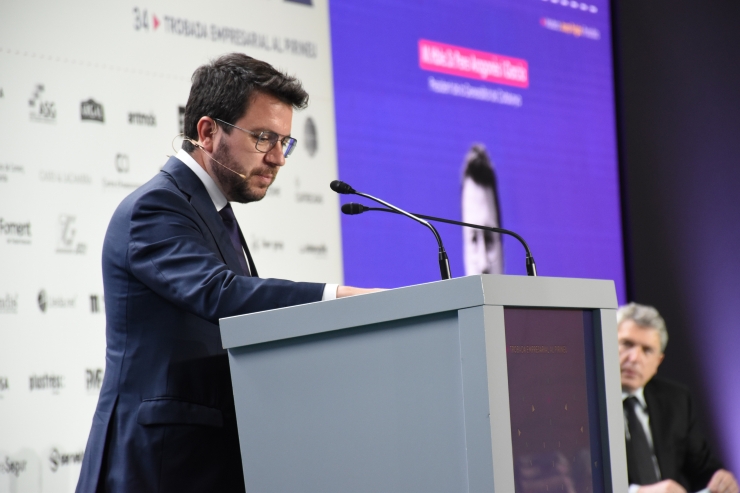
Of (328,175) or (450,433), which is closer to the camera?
(450,433)

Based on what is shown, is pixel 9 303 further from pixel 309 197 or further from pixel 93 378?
pixel 309 197

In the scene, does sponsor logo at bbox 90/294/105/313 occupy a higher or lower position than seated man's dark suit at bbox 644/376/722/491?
higher

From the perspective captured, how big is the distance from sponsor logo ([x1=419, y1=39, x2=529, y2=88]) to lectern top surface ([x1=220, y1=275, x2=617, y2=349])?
10.5 feet

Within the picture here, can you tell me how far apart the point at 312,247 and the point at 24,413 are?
1.41 metres

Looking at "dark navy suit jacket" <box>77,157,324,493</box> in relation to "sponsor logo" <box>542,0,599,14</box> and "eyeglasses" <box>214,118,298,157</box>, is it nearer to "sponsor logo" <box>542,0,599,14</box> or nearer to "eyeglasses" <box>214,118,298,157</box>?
"eyeglasses" <box>214,118,298,157</box>

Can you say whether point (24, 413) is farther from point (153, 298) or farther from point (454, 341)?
point (454, 341)

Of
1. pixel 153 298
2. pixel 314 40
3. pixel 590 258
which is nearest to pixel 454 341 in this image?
pixel 153 298

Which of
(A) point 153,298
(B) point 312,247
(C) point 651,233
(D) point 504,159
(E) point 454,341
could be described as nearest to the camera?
(E) point 454,341

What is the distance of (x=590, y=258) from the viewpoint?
5.26 metres

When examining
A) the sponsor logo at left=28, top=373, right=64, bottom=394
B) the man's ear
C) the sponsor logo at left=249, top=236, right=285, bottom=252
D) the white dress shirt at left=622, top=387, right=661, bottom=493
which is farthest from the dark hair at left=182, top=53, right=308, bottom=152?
the white dress shirt at left=622, top=387, right=661, bottom=493

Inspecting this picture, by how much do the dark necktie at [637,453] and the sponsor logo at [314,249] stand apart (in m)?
1.50

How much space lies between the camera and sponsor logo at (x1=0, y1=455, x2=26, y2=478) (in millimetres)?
3098

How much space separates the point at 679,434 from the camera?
4461mm

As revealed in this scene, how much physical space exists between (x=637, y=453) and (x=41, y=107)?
2.82 metres
